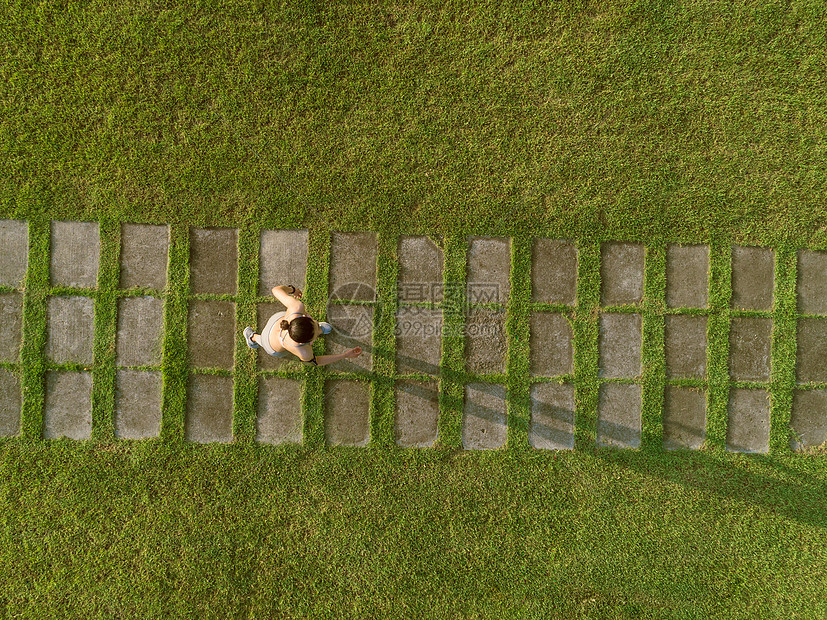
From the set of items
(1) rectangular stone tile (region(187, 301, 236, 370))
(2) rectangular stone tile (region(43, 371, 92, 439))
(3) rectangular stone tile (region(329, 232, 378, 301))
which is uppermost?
(3) rectangular stone tile (region(329, 232, 378, 301))

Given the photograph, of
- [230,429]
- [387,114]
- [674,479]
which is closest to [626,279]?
[674,479]

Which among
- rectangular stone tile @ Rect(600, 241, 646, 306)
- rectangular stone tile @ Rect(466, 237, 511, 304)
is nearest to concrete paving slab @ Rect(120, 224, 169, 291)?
rectangular stone tile @ Rect(466, 237, 511, 304)

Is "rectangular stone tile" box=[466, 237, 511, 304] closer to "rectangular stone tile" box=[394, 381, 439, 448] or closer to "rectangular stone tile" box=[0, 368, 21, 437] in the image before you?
"rectangular stone tile" box=[394, 381, 439, 448]

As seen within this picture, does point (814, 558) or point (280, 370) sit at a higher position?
point (280, 370)

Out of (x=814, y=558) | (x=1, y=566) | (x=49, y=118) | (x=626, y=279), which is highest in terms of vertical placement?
(x=49, y=118)

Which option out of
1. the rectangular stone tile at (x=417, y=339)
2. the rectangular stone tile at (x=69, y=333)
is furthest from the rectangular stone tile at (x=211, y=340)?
the rectangular stone tile at (x=417, y=339)

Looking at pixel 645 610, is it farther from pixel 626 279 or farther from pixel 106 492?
pixel 106 492

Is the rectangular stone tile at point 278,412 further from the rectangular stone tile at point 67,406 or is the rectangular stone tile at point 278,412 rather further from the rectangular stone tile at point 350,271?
the rectangular stone tile at point 67,406
